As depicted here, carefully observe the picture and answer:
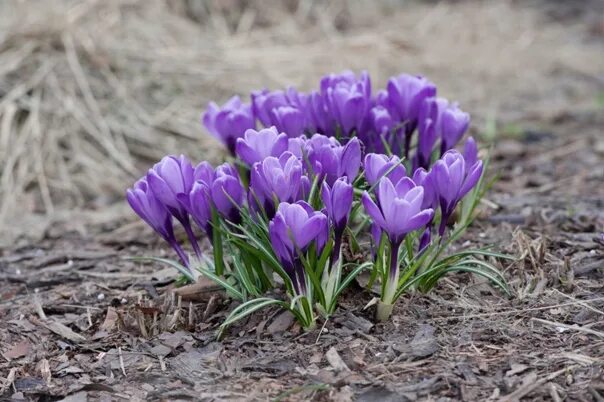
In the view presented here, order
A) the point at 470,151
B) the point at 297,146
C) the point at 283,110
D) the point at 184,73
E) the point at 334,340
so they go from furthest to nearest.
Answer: the point at 184,73
the point at 283,110
the point at 470,151
the point at 297,146
the point at 334,340

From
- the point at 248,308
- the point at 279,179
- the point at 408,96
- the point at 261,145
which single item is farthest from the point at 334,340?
the point at 408,96

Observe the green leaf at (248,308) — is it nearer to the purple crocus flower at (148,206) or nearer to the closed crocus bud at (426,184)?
the purple crocus flower at (148,206)

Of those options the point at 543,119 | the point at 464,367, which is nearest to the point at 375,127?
the point at 464,367

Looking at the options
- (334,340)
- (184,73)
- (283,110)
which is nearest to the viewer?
(334,340)

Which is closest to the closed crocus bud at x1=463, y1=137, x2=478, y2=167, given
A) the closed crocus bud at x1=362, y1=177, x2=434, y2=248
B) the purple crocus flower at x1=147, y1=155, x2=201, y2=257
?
the closed crocus bud at x1=362, y1=177, x2=434, y2=248

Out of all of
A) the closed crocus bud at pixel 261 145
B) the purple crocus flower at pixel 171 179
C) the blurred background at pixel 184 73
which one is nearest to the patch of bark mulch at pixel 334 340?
the purple crocus flower at pixel 171 179

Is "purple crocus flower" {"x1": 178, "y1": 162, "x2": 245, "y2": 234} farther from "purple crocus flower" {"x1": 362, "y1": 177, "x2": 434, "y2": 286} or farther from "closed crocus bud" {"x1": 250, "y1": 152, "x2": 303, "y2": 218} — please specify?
"purple crocus flower" {"x1": 362, "y1": 177, "x2": 434, "y2": 286}

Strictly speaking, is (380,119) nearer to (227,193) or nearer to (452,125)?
(452,125)
